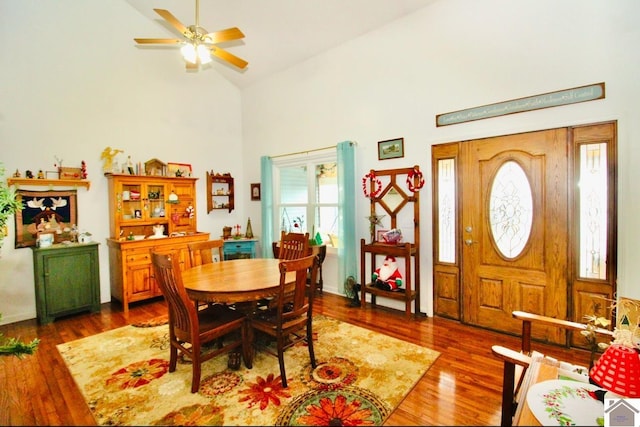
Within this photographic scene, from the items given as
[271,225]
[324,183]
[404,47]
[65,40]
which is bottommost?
[271,225]

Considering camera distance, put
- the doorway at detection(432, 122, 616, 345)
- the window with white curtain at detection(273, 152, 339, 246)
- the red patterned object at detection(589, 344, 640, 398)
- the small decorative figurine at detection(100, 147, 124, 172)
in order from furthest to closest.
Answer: the window with white curtain at detection(273, 152, 339, 246)
the small decorative figurine at detection(100, 147, 124, 172)
the doorway at detection(432, 122, 616, 345)
the red patterned object at detection(589, 344, 640, 398)

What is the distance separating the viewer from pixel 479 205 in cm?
329

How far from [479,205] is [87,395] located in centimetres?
380

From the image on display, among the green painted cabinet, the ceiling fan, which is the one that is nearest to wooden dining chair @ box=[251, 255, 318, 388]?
the ceiling fan

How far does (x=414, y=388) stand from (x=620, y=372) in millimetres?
1241

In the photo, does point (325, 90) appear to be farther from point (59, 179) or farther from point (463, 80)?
point (59, 179)

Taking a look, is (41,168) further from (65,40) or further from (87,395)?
(87,395)

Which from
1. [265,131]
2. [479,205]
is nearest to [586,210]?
[479,205]

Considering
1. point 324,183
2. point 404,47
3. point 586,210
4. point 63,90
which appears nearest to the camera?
point 586,210

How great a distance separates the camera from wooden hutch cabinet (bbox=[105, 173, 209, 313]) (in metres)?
4.05

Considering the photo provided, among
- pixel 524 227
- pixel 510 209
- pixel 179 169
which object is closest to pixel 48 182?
pixel 179 169

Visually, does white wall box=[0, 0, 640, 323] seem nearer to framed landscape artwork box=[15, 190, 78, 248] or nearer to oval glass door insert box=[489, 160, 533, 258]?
framed landscape artwork box=[15, 190, 78, 248]

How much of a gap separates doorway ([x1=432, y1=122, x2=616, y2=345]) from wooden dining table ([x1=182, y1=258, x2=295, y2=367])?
6.72 ft

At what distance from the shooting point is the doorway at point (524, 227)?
270 cm
